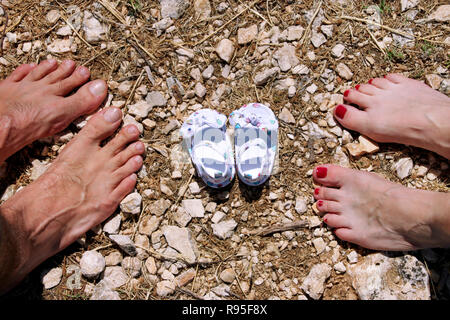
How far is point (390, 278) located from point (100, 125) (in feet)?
A: 5.70

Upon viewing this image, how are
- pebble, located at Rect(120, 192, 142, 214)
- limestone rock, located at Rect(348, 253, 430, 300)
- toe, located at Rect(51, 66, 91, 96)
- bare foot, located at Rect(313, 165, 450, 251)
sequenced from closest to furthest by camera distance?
bare foot, located at Rect(313, 165, 450, 251)
limestone rock, located at Rect(348, 253, 430, 300)
pebble, located at Rect(120, 192, 142, 214)
toe, located at Rect(51, 66, 91, 96)

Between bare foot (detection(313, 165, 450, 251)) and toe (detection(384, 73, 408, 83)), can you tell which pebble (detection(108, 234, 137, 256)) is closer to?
bare foot (detection(313, 165, 450, 251))

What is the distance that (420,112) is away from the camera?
211 cm

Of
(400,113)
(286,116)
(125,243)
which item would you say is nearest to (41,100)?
(125,243)

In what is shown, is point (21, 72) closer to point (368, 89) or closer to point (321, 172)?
point (321, 172)

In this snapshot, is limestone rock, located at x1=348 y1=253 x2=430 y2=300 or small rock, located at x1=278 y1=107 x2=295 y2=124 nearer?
limestone rock, located at x1=348 y1=253 x2=430 y2=300

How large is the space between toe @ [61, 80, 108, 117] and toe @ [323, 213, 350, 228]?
1417mm

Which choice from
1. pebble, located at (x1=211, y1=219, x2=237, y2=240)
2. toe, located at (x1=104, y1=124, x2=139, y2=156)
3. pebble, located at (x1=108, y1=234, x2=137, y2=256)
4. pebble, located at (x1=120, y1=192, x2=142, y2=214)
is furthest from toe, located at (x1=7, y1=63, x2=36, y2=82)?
pebble, located at (x1=211, y1=219, x2=237, y2=240)

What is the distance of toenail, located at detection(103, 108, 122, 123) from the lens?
7.20ft

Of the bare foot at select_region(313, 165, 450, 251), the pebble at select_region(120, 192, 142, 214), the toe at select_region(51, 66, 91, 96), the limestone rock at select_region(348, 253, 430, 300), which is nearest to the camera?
the bare foot at select_region(313, 165, 450, 251)

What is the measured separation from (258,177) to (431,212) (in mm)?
839

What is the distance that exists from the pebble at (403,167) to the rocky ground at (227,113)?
0.04 ft

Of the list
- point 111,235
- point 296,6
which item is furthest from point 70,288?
point 296,6
